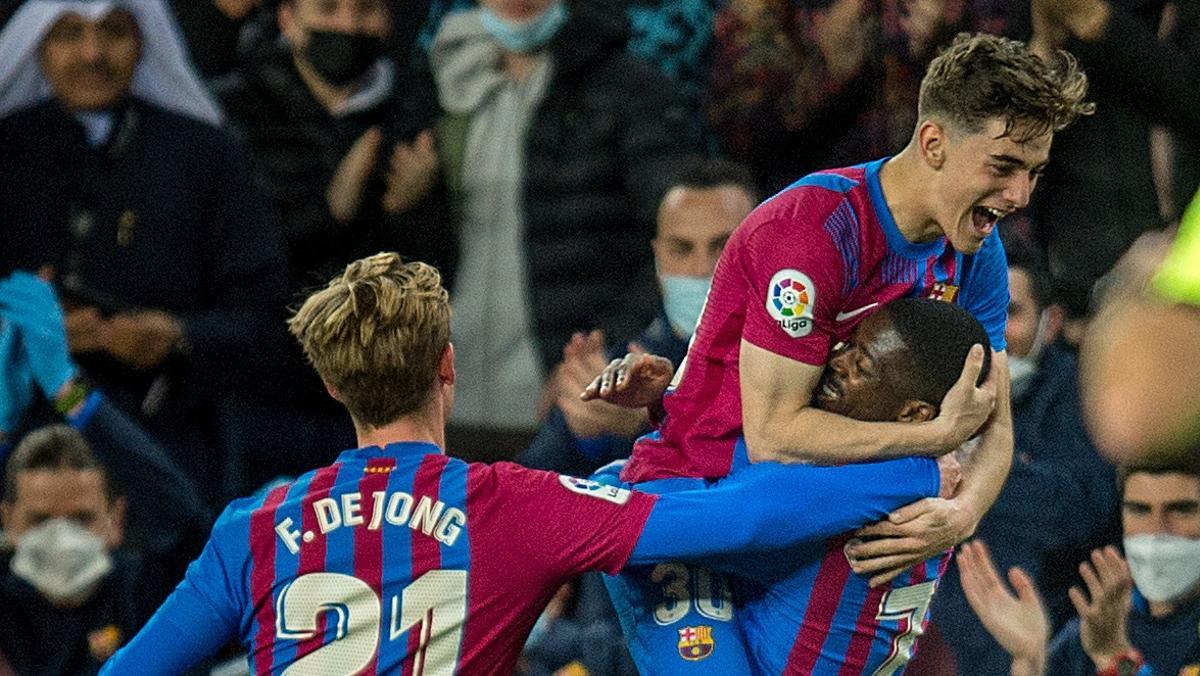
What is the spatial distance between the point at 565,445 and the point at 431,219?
1.00 metres

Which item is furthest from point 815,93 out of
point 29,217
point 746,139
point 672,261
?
point 29,217

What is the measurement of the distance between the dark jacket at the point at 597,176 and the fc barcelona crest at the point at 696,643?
223cm

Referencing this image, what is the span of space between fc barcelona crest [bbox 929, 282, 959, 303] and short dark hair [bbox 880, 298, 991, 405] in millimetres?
148

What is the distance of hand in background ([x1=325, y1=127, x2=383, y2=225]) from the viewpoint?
20.1ft

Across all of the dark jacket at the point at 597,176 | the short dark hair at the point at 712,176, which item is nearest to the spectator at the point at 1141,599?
the short dark hair at the point at 712,176

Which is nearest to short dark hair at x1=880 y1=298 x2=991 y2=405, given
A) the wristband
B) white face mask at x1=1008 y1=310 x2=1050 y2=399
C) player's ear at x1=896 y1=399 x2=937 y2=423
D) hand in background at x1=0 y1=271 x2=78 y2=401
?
Answer: player's ear at x1=896 y1=399 x2=937 y2=423

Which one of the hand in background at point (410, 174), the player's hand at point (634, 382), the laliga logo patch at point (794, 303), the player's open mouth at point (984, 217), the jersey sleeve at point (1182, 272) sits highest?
the player's open mouth at point (984, 217)

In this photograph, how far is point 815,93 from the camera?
546cm

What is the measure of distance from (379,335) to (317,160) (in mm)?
3420

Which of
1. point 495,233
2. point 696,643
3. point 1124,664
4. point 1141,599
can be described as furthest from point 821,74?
point 696,643

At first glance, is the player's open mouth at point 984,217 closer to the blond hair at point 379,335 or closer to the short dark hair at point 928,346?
the short dark hair at point 928,346

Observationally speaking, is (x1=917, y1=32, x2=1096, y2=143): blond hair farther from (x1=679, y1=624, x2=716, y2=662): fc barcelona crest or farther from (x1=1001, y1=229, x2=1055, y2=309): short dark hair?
(x1=1001, y1=229, x2=1055, y2=309): short dark hair

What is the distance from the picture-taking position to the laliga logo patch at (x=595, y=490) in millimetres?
2969

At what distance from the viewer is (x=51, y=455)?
20.1 ft
